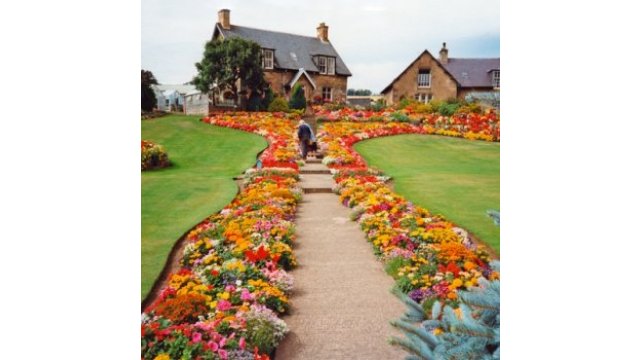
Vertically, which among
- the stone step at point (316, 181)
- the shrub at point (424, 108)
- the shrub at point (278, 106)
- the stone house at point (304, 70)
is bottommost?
the stone step at point (316, 181)

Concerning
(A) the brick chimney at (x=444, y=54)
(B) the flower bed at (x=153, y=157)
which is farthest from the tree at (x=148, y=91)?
(A) the brick chimney at (x=444, y=54)

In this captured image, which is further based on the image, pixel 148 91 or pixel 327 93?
pixel 327 93

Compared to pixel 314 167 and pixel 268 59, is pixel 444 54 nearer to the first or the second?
pixel 314 167

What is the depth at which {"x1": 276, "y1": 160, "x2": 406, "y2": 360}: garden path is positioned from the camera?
12.7ft

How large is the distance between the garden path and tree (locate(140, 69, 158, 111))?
247 centimetres

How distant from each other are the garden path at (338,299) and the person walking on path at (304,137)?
542 centimetres

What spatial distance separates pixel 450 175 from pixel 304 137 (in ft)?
17.7

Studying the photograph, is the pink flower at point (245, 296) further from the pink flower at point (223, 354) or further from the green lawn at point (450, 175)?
the green lawn at point (450, 175)

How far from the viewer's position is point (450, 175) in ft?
28.2

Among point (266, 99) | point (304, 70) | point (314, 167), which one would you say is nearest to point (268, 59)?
point (304, 70)

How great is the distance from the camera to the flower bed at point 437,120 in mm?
5604

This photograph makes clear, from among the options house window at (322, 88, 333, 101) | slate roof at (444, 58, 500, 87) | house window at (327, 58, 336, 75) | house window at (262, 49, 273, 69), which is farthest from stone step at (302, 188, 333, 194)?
house window at (322, 88, 333, 101)
